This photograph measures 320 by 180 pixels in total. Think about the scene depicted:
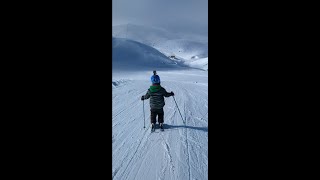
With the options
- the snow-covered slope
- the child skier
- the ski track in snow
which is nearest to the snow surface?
the ski track in snow

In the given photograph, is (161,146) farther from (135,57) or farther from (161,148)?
(135,57)

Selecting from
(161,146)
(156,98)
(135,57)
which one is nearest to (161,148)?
(161,146)

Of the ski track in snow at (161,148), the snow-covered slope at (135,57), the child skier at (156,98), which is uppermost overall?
the snow-covered slope at (135,57)

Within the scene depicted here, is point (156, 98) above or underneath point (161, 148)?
above

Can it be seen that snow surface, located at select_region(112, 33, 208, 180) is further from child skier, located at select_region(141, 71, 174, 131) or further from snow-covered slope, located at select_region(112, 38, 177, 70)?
snow-covered slope, located at select_region(112, 38, 177, 70)

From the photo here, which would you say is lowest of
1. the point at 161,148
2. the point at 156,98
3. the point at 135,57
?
the point at 161,148

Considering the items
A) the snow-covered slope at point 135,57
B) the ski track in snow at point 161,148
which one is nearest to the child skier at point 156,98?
the ski track in snow at point 161,148

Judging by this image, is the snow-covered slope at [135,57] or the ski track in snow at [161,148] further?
the snow-covered slope at [135,57]

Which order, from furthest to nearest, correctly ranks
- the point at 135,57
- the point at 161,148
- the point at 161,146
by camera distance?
1. the point at 135,57
2. the point at 161,146
3. the point at 161,148

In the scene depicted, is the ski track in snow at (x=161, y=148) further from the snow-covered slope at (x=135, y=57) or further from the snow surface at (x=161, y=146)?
the snow-covered slope at (x=135, y=57)
